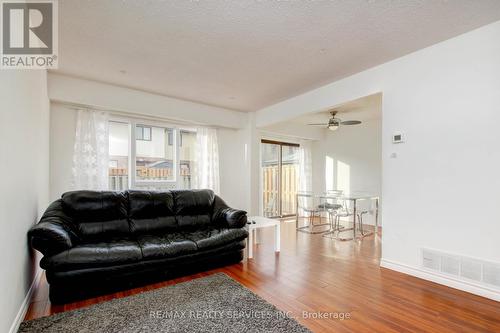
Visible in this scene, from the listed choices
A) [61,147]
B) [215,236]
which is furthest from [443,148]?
[61,147]

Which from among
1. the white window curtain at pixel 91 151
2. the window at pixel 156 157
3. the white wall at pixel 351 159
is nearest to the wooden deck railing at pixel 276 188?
the white wall at pixel 351 159

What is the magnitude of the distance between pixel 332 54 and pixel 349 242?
316cm

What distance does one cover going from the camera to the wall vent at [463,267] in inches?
91.3

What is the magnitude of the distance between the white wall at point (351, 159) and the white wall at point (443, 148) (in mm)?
3073

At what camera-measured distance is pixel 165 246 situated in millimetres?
2764

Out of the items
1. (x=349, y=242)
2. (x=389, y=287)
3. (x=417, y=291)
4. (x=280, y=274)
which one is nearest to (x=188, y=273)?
(x=280, y=274)

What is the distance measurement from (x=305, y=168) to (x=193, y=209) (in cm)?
419

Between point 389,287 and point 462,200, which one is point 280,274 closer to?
point 389,287

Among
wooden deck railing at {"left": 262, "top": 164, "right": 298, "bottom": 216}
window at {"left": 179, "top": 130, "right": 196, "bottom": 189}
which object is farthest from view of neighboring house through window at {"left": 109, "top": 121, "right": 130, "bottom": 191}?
wooden deck railing at {"left": 262, "top": 164, "right": 298, "bottom": 216}

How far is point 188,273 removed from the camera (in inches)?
115

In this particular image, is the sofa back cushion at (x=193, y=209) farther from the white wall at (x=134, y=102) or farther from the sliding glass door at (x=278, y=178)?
the sliding glass door at (x=278, y=178)

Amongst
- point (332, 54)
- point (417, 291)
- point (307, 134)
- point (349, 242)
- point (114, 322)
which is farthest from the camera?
point (307, 134)

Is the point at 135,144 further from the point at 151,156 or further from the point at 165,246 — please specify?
the point at 165,246

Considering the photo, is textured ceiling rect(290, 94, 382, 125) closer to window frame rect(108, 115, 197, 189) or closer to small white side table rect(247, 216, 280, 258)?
small white side table rect(247, 216, 280, 258)
